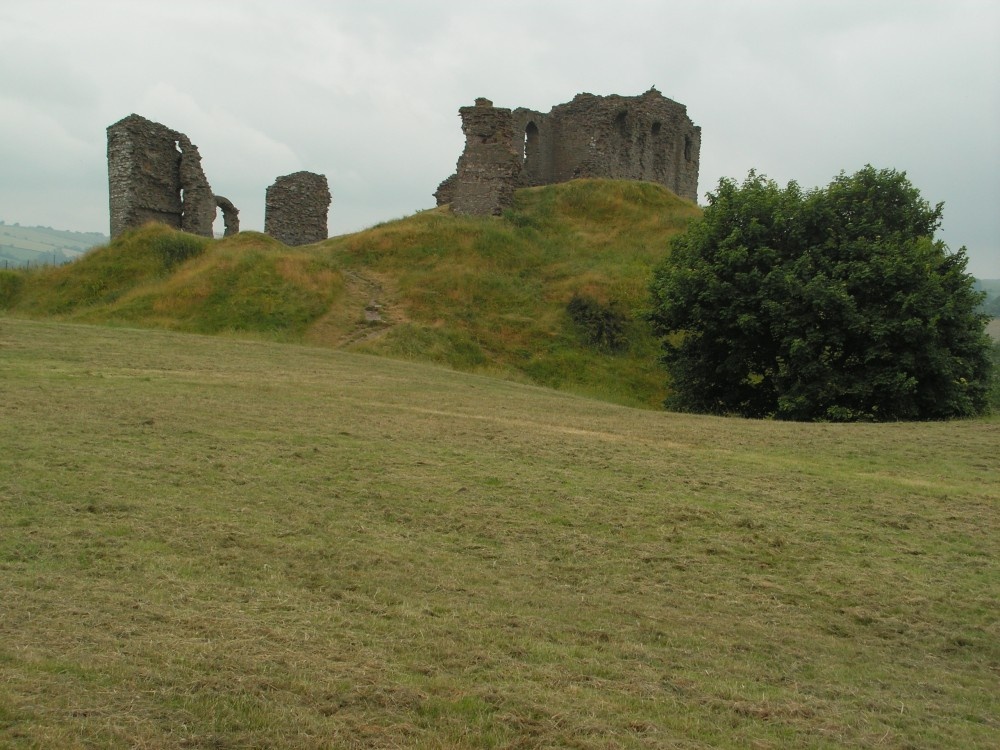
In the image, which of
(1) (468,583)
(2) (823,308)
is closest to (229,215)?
(2) (823,308)

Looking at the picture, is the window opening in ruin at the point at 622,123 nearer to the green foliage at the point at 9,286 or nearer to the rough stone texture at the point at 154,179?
the rough stone texture at the point at 154,179

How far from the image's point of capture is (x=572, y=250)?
1249 inches

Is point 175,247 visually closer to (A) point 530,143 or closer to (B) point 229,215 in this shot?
(B) point 229,215

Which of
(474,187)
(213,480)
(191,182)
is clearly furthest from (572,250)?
(213,480)

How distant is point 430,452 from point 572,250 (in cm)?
2235

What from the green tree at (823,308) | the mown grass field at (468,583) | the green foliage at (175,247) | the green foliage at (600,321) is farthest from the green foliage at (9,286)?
the green tree at (823,308)

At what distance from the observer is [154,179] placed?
3131cm

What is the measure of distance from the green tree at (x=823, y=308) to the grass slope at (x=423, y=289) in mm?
2575

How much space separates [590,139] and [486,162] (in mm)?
6303

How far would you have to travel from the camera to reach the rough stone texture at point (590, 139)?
123ft

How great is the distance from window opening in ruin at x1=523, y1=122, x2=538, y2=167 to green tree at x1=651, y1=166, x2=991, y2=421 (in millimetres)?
15437

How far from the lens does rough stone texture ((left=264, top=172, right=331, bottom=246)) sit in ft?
114

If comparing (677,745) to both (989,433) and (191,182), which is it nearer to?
(989,433)

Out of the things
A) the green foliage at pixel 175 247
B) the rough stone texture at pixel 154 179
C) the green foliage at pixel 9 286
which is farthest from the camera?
the rough stone texture at pixel 154 179
